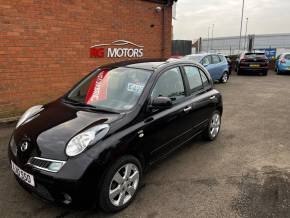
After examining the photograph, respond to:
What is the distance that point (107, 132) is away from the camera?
9.21ft

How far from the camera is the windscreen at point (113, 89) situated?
334cm

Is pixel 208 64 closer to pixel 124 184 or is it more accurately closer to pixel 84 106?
pixel 84 106

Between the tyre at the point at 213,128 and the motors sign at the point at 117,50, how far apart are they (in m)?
3.99

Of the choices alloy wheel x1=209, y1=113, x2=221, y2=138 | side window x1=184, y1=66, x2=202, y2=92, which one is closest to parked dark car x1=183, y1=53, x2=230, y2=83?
alloy wheel x1=209, y1=113, x2=221, y2=138

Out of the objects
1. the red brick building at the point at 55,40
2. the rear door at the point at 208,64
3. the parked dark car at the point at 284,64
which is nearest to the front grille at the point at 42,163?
the red brick building at the point at 55,40

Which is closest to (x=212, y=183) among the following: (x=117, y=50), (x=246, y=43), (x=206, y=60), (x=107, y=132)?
(x=107, y=132)

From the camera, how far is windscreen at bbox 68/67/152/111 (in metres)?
3.34

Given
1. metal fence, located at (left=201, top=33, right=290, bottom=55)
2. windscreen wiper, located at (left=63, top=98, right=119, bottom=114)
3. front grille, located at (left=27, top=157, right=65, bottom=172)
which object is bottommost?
front grille, located at (left=27, top=157, right=65, bottom=172)

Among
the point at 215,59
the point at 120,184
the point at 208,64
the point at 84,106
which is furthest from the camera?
the point at 215,59

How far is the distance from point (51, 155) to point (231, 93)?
9.09 metres

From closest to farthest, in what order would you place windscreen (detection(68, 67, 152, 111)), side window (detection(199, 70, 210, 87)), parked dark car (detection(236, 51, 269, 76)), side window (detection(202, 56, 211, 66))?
1. windscreen (detection(68, 67, 152, 111))
2. side window (detection(199, 70, 210, 87))
3. side window (detection(202, 56, 211, 66))
4. parked dark car (detection(236, 51, 269, 76))

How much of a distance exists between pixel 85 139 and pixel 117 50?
571cm

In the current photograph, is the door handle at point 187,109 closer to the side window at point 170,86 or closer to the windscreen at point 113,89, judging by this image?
the side window at point 170,86

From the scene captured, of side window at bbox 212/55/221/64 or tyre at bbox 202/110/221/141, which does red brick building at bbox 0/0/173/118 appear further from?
side window at bbox 212/55/221/64
